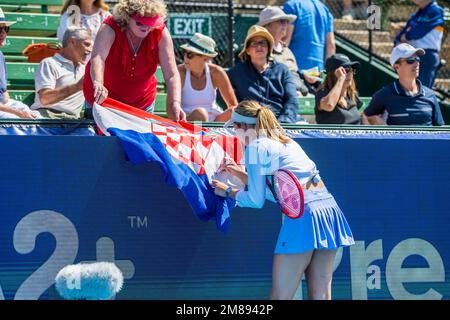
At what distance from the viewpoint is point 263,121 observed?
6.57 meters

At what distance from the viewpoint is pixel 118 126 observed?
7062 millimetres

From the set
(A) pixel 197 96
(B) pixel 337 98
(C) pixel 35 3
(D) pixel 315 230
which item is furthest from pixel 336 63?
(C) pixel 35 3

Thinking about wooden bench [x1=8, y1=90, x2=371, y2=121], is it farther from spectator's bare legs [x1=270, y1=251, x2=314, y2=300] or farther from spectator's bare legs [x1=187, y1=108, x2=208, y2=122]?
spectator's bare legs [x1=270, y1=251, x2=314, y2=300]

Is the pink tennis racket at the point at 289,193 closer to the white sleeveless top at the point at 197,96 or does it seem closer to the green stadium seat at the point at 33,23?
the white sleeveless top at the point at 197,96

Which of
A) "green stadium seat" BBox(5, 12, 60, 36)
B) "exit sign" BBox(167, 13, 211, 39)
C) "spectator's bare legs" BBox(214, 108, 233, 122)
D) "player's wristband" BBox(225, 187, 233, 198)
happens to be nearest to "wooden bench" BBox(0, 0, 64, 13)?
"green stadium seat" BBox(5, 12, 60, 36)

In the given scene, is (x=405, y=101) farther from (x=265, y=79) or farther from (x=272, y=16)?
(x=272, y=16)

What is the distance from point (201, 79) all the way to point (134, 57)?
136 centimetres

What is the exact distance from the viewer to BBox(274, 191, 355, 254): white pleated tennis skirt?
639 centimetres

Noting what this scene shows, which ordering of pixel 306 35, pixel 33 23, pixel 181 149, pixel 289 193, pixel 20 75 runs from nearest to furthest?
1. pixel 289 193
2. pixel 181 149
3. pixel 20 75
4. pixel 306 35
5. pixel 33 23

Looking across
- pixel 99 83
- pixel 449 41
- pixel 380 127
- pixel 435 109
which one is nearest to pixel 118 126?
pixel 99 83

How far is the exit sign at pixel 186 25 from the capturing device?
11914mm

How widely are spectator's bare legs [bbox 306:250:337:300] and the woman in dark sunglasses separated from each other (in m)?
2.40

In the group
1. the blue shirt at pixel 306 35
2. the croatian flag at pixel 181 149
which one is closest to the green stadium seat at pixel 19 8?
the blue shirt at pixel 306 35
